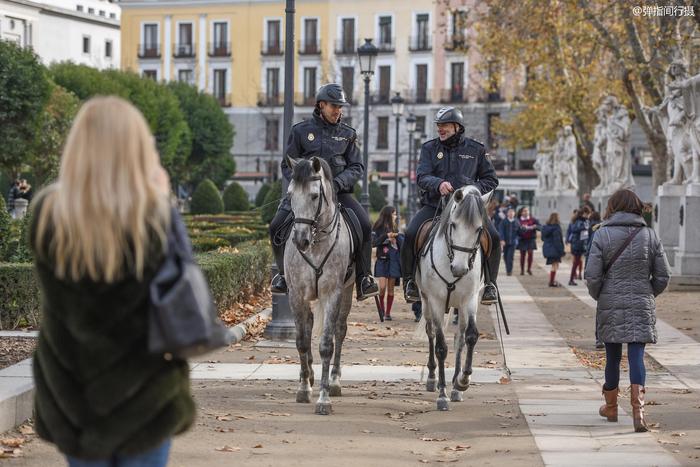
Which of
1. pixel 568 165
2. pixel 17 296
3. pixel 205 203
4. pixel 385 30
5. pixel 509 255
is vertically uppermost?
pixel 385 30

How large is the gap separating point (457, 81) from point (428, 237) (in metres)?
82.6

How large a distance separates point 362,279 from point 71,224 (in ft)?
21.8

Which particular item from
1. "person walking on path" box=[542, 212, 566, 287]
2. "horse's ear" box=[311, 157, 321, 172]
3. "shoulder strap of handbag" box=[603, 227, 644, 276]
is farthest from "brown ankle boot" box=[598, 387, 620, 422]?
"person walking on path" box=[542, 212, 566, 287]

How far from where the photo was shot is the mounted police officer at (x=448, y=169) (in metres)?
11.1

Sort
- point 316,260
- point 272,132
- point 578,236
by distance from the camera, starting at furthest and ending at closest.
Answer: point 272,132 → point 578,236 → point 316,260

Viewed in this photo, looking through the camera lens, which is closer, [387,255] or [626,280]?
[626,280]

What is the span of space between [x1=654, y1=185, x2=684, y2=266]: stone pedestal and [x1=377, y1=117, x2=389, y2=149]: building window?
66.9 m

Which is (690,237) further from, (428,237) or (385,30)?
(385,30)

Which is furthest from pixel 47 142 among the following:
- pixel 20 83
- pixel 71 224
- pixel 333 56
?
pixel 71 224

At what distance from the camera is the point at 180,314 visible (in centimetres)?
412

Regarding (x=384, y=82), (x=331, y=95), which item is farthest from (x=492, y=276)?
(x=384, y=82)

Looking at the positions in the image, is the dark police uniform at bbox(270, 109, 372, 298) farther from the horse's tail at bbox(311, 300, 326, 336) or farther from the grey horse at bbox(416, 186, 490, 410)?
the grey horse at bbox(416, 186, 490, 410)

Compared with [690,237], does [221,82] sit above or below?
above

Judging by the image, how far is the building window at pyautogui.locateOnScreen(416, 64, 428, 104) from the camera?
9306 centimetres
